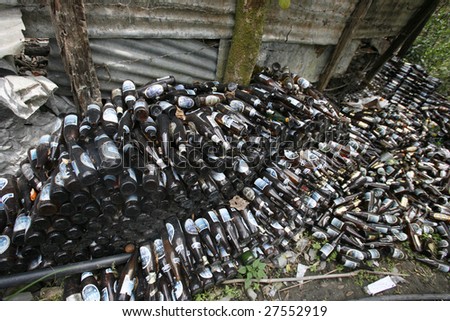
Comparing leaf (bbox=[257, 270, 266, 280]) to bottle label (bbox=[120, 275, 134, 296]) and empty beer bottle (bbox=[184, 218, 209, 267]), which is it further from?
bottle label (bbox=[120, 275, 134, 296])

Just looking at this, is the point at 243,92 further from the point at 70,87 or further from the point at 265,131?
the point at 70,87

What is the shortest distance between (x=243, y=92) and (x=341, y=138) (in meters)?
2.11

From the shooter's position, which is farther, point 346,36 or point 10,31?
point 346,36

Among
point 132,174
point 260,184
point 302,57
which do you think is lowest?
point 260,184

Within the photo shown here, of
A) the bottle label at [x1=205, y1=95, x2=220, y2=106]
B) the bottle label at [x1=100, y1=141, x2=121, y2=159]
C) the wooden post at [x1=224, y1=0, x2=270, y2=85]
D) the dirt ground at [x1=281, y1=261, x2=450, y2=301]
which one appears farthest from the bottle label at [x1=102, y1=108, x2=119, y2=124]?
the dirt ground at [x1=281, y1=261, x2=450, y2=301]

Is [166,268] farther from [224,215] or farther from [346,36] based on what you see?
[346,36]

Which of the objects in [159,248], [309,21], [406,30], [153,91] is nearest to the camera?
[159,248]

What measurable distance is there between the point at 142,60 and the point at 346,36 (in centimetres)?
369

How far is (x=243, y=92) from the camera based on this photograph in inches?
126

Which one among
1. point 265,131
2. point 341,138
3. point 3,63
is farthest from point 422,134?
point 3,63

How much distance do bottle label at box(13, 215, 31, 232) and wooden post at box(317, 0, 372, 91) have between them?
5.15m

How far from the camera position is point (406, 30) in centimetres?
609

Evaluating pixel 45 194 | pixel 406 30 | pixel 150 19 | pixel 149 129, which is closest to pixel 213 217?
pixel 149 129

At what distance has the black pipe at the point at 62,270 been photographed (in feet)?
6.59
